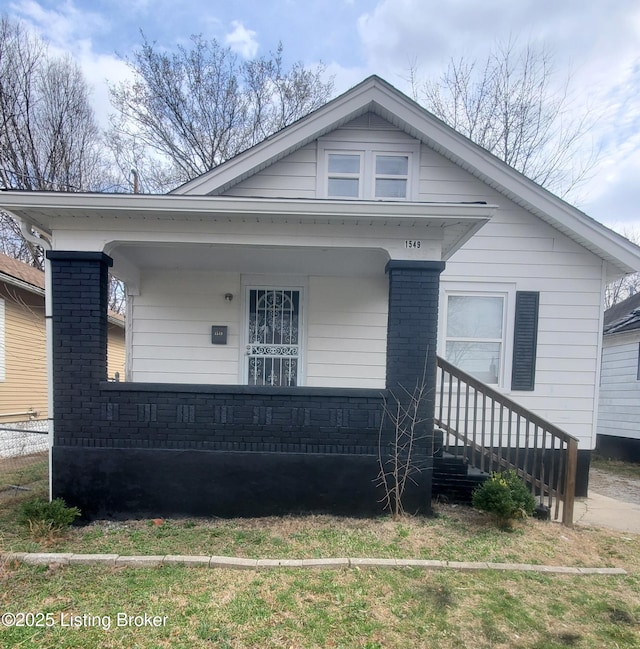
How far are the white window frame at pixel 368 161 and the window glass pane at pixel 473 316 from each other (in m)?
1.79

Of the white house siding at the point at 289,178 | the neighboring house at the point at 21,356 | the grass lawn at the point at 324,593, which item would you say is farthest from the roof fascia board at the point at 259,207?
the neighboring house at the point at 21,356

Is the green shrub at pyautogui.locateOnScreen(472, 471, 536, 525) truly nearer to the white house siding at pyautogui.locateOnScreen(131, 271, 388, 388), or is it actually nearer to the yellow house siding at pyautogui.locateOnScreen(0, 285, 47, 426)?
the white house siding at pyautogui.locateOnScreen(131, 271, 388, 388)

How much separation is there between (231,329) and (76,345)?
228cm

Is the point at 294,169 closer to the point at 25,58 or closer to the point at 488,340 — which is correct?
the point at 488,340

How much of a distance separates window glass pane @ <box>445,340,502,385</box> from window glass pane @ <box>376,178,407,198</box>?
243 centimetres

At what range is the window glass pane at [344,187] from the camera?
6.09 m

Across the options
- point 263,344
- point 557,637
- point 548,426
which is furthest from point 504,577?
point 263,344

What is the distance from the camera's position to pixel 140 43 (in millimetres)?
13016

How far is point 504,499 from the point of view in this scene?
387 centimetres

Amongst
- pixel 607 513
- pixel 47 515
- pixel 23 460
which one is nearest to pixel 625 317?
pixel 607 513

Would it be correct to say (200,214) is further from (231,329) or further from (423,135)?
(423,135)

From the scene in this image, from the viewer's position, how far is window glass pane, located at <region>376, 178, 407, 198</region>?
6073 mm

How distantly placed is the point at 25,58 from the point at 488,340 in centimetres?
1680

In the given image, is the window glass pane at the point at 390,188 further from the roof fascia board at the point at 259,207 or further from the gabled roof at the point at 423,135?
the roof fascia board at the point at 259,207
